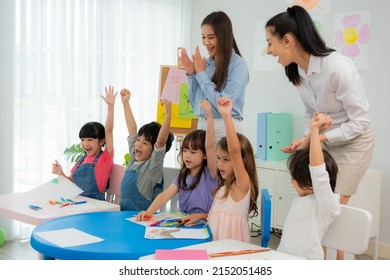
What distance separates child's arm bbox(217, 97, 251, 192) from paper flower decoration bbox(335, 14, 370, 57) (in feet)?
6.58

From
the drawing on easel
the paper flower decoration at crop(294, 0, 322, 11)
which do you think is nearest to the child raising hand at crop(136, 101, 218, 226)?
the drawing on easel

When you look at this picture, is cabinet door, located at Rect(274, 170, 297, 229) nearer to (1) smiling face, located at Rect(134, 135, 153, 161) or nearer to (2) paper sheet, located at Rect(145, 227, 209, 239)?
(1) smiling face, located at Rect(134, 135, 153, 161)

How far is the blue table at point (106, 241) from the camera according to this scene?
6.13ft

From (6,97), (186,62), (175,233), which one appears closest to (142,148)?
(186,62)

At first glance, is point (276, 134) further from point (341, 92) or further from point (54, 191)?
point (341, 92)

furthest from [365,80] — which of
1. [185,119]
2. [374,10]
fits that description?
[185,119]

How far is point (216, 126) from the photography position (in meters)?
Answer: 2.78

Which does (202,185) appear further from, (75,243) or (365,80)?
(365,80)

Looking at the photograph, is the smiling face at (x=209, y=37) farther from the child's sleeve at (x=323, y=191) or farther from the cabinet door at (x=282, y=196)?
the cabinet door at (x=282, y=196)

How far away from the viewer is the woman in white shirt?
86.4 inches

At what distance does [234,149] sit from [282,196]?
1.88m

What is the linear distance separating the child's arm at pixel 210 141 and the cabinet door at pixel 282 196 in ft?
5.12

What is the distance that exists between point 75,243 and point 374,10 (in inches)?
115

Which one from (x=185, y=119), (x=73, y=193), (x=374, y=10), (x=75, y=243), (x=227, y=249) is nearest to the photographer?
(x=227, y=249)
